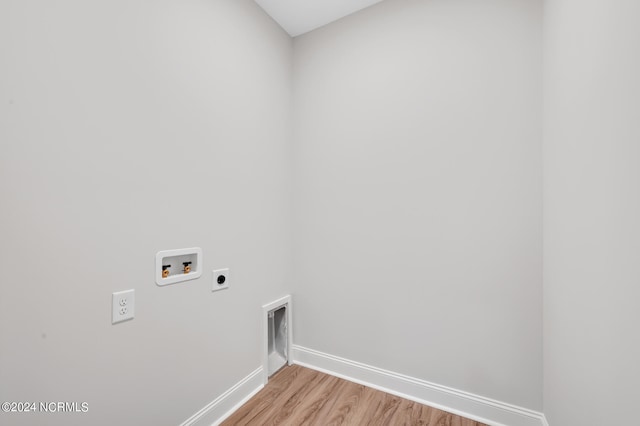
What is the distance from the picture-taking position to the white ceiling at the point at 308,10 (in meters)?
1.80

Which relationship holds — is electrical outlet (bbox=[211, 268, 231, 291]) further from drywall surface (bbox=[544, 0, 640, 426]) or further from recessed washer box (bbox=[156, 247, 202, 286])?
drywall surface (bbox=[544, 0, 640, 426])

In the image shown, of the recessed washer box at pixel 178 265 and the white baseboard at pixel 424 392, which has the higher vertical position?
the recessed washer box at pixel 178 265

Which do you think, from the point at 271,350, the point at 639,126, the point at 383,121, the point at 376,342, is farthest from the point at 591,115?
the point at 271,350

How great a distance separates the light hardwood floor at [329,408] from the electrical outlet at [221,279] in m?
0.77

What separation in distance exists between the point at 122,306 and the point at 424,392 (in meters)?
1.75

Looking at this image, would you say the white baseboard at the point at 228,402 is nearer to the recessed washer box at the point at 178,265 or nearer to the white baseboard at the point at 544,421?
the recessed washer box at the point at 178,265

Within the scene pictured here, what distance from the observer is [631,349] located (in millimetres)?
618

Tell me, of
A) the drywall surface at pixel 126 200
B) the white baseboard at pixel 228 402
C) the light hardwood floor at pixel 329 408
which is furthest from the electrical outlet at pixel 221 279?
the light hardwood floor at pixel 329 408

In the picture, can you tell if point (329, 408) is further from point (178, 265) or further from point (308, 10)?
point (308, 10)

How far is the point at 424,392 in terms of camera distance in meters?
1.62

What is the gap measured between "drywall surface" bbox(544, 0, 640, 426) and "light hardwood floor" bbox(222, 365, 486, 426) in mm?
659

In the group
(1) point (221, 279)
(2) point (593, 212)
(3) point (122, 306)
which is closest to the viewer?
(2) point (593, 212)

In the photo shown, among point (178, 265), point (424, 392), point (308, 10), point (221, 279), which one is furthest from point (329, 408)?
point (308, 10)

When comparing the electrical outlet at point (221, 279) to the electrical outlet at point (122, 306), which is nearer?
the electrical outlet at point (122, 306)
